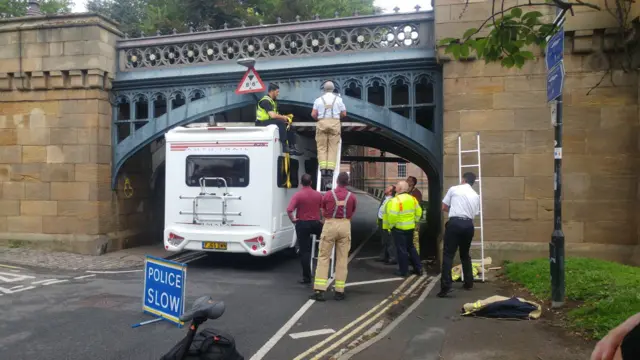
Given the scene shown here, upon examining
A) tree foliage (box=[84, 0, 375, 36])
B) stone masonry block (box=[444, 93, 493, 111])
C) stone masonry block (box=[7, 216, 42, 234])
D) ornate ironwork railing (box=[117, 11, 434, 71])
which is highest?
tree foliage (box=[84, 0, 375, 36])

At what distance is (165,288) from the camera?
245 inches

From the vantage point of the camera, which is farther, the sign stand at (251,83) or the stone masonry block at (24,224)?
the stone masonry block at (24,224)

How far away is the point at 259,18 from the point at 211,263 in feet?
41.3

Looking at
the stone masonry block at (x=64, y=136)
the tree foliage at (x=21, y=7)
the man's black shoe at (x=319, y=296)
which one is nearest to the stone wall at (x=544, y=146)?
the man's black shoe at (x=319, y=296)

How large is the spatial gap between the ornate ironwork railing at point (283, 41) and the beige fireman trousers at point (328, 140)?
91.1 inches

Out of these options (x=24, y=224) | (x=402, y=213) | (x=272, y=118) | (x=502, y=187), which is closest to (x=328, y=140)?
(x=272, y=118)

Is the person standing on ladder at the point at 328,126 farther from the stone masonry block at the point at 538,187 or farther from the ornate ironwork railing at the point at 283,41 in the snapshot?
the stone masonry block at the point at 538,187

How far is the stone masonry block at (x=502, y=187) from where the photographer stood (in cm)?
928

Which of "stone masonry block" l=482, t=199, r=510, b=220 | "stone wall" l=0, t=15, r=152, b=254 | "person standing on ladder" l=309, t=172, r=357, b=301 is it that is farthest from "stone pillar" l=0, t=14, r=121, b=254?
"stone masonry block" l=482, t=199, r=510, b=220

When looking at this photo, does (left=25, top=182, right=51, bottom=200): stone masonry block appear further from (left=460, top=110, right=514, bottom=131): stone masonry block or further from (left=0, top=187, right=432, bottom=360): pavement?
(left=460, top=110, right=514, bottom=131): stone masonry block

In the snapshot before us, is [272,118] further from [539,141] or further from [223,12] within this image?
[223,12]

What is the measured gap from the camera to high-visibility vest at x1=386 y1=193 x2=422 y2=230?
29.9ft

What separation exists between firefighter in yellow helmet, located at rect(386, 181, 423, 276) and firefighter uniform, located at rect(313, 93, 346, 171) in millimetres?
1343

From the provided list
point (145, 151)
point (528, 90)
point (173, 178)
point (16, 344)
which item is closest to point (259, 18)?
point (145, 151)
